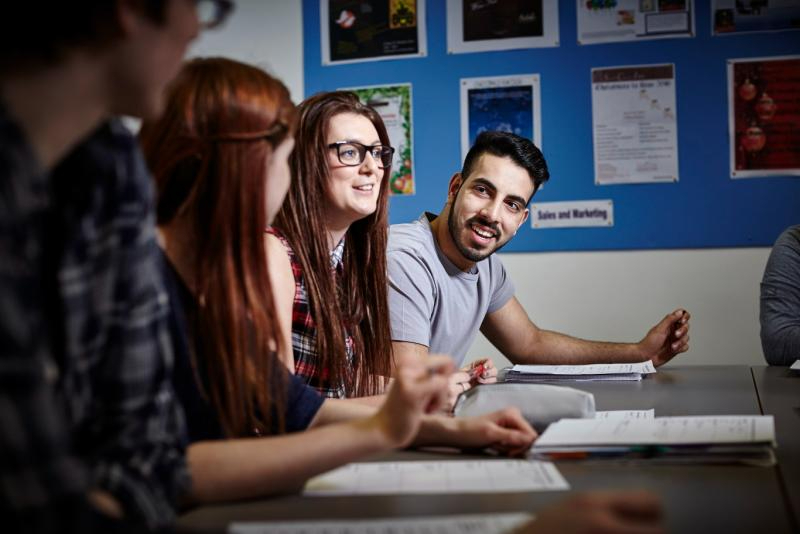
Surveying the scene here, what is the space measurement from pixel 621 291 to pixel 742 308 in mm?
402

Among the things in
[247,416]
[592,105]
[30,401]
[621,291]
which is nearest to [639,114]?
[592,105]

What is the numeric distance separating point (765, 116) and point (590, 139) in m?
0.58

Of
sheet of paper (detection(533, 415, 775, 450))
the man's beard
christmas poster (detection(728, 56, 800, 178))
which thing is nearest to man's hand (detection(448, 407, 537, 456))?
sheet of paper (detection(533, 415, 775, 450))

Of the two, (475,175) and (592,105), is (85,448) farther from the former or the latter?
(592,105)

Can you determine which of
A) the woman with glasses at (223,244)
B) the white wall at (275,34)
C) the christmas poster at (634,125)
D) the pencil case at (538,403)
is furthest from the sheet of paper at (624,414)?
the white wall at (275,34)

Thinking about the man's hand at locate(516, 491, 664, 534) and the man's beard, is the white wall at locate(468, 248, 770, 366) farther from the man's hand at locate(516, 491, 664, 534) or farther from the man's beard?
the man's hand at locate(516, 491, 664, 534)

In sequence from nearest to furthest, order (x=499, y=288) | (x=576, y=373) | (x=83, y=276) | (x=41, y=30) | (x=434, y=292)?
(x=41, y=30) < (x=83, y=276) < (x=576, y=373) < (x=434, y=292) < (x=499, y=288)

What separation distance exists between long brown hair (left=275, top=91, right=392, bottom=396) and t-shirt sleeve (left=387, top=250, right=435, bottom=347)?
14 cm

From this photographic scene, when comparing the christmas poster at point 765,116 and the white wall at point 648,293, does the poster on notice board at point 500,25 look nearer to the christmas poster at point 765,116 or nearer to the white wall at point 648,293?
the christmas poster at point 765,116

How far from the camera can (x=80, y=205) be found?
701 mm

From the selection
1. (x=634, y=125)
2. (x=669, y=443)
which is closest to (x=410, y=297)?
(x=669, y=443)

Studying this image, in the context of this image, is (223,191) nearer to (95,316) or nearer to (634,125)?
(95,316)

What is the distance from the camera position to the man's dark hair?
0.58 meters

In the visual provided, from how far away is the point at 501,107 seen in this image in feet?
9.53
